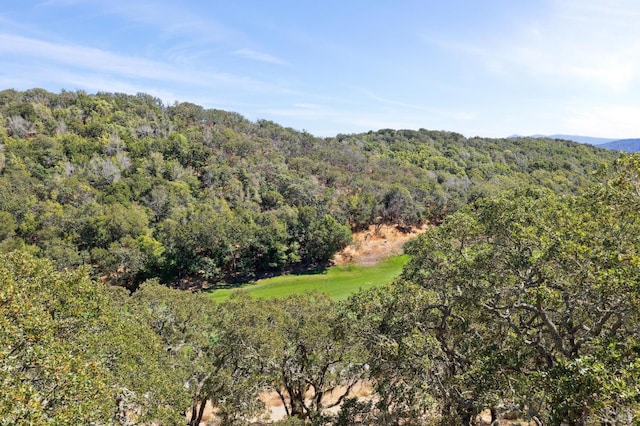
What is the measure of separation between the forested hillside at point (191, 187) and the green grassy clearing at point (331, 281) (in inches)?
181

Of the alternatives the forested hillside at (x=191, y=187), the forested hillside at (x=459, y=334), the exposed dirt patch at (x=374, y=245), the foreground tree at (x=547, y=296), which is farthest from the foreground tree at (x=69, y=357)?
the exposed dirt patch at (x=374, y=245)

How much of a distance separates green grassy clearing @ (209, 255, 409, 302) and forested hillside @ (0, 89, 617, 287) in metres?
4.59

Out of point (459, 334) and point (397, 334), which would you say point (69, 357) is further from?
point (459, 334)

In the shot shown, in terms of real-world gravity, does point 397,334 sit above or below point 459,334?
above

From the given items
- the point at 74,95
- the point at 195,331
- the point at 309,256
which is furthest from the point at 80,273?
the point at 74,95

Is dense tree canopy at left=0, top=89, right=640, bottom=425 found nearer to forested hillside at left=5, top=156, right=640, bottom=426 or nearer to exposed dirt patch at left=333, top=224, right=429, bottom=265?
forested hillside at left=5, top=156, right=640, bottom=426

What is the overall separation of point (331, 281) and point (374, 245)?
21.0 meters

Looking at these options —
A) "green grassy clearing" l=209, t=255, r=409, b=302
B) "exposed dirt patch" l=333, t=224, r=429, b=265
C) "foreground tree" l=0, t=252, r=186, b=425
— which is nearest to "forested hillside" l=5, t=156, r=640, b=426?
"foreground tree" l=0, t=252, r=186, b=425

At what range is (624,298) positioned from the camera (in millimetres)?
10281

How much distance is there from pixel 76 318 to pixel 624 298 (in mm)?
19114

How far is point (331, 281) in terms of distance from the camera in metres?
68.5

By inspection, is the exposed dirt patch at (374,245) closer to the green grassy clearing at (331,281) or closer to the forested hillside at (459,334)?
the green grassy clearing at (331,281)

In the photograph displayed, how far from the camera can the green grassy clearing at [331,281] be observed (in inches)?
2408

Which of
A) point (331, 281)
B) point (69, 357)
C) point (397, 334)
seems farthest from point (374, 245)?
point (69, 357)
